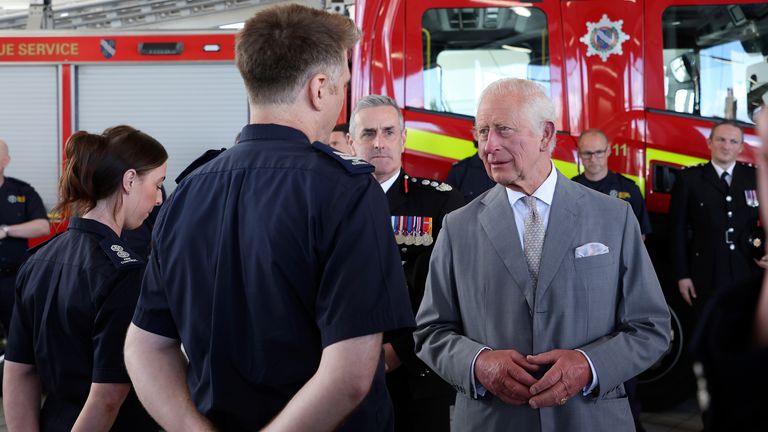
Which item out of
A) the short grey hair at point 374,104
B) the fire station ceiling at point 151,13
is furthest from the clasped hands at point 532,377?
the fire station ceiling at point 151,13

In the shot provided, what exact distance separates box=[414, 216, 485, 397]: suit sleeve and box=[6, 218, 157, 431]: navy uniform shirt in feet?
2.43

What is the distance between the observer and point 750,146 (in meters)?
4.52

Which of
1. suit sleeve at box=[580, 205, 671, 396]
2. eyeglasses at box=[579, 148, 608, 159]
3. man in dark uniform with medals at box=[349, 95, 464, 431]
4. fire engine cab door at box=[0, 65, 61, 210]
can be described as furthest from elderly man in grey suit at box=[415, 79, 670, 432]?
fire engine cab door at box=[0, 65, 61, 210]

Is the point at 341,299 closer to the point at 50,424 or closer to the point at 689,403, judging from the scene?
the point at 50,424

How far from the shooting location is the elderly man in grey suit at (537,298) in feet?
6.38

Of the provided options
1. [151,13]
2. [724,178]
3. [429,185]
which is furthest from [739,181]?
[151,13]

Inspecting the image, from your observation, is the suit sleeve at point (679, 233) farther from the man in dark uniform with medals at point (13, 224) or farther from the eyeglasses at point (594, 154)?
the man in dark uniform with medals at point (13, 224)

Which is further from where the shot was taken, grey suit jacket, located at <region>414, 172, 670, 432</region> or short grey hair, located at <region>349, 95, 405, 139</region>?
short grey hair, located at <region>349, 95, 405, 139</region>

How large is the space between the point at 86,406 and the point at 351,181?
3.16ft

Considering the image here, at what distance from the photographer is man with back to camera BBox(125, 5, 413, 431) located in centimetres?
136

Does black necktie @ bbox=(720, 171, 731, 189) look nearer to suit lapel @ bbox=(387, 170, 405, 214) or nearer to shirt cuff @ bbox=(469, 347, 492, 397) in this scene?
suit lapel @ bbox=(387, 170, 405, 214)

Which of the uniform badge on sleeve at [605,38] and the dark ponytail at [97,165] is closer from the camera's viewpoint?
the dark ponytail at [97,165]

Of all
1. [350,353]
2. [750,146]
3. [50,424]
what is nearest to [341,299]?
[350,353]

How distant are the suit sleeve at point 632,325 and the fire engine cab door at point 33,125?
478 centimetres
